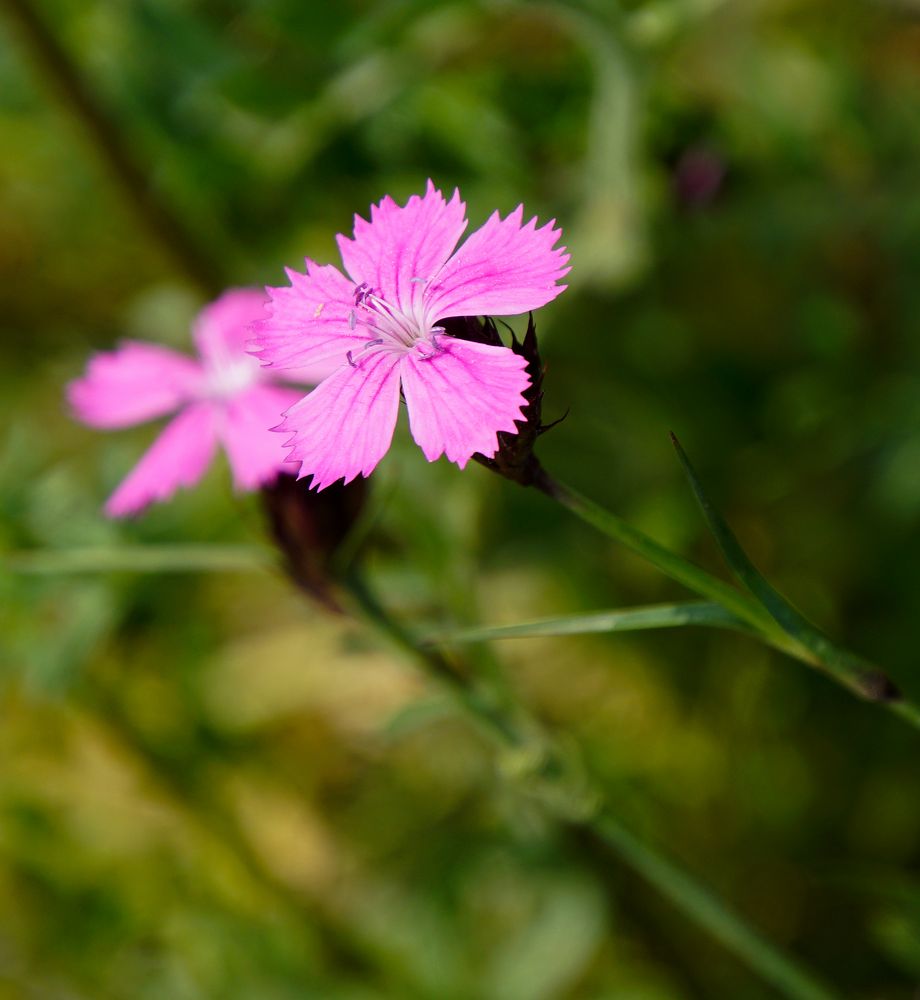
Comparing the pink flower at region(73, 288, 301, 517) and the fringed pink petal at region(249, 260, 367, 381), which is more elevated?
the pink flower at region(73, 288, 301, 517)

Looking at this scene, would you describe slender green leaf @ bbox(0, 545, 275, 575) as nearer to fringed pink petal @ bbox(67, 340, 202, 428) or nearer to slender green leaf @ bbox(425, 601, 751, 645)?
fringed pink petal @ bbox(67, 340, 202, 428)

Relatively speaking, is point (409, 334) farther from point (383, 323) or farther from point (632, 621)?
point (632, 621)

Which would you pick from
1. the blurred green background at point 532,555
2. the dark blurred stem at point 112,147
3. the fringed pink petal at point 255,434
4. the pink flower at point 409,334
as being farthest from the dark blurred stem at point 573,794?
the dark blurred stem at point 112,147

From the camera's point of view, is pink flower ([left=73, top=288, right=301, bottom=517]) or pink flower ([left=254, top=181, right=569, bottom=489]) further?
pink flower ([left=73, top=288, right=301, bottom=517])

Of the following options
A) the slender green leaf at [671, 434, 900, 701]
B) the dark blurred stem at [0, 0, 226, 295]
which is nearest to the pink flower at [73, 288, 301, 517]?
the slender green leaf at [671, 434, 900, 701]

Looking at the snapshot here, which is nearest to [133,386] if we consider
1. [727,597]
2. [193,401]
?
[193,401]

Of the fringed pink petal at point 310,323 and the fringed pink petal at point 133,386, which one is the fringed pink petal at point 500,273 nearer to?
the fringed pink petal at point 310,323
